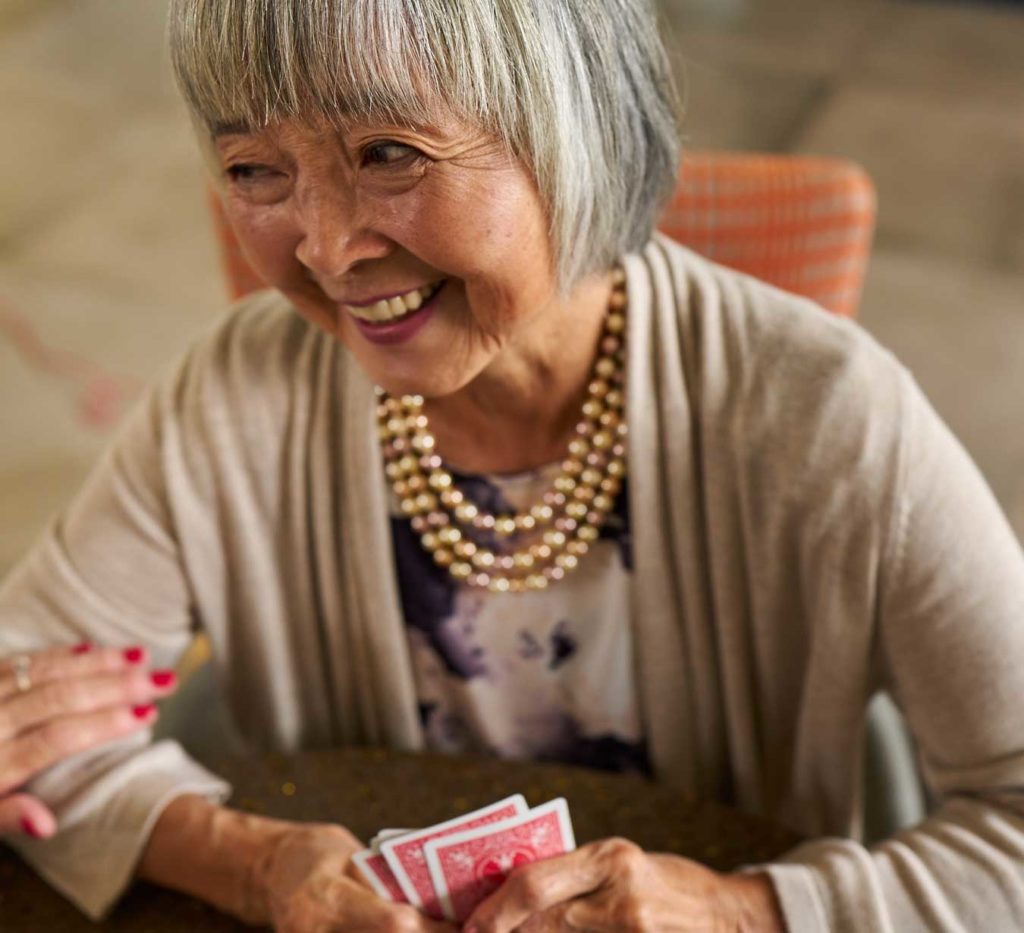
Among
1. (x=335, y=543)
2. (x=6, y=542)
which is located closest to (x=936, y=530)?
(x=335, y=543)

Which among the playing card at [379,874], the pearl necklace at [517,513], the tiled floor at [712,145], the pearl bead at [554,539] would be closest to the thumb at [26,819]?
the playing card at [379,874]

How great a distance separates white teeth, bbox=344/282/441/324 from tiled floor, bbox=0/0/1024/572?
2175 millimetres

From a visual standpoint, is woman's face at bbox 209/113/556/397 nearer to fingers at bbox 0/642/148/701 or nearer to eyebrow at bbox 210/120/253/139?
eyebrow at bbox 210/120/253/139

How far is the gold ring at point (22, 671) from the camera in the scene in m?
1.38

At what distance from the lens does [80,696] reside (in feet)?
4.55

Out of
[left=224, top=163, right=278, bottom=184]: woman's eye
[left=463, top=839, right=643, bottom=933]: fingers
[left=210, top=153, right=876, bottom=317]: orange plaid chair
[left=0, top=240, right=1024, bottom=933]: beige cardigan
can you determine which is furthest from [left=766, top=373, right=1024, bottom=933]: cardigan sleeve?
[left=224, top=163, right=278, bottom=184]: woman's eye

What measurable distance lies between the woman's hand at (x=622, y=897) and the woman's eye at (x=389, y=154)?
60 centimetres

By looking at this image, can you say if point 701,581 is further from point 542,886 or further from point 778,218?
point 778,218

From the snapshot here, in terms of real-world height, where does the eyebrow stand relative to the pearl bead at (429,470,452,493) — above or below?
above

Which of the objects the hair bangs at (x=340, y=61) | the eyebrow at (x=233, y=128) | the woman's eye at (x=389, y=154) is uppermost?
the hair bangs at (x=340, y=61)

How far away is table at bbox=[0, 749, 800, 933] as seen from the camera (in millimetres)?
1279

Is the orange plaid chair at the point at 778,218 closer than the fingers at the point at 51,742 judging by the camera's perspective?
No

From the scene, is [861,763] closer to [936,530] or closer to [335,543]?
[936,530]

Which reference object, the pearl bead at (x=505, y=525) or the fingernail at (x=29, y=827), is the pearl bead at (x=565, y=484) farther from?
the fingernail at (x=29, y=827)
